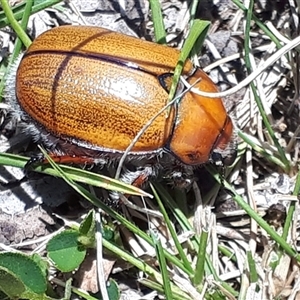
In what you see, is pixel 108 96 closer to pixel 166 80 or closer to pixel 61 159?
pixel 166 80

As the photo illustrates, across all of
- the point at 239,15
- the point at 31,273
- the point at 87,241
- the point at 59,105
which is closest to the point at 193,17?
the point at 239,15

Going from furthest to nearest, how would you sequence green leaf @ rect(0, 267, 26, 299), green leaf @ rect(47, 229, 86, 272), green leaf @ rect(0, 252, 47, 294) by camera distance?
green leaf @ rect(47, 229, 86, 272) < green leaf @ rect(0, 252, 47, 294) < green leaf @ rect(0, 267, 26, 299)

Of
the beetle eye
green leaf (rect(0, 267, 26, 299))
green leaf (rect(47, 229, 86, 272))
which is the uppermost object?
the beetle eye

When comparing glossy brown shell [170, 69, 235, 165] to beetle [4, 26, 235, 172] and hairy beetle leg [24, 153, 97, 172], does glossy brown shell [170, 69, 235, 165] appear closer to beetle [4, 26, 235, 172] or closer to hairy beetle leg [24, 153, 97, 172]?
beetle [4, 26, 235, 172]

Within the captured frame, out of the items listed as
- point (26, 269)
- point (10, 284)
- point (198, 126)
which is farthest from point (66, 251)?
point (198, 126)

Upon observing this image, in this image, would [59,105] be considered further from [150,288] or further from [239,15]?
[239,15]

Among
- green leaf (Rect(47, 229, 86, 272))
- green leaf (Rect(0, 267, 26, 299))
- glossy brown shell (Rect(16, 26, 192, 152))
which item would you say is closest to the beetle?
glossy brown shell (Rect(16, 26, 192, 152))
